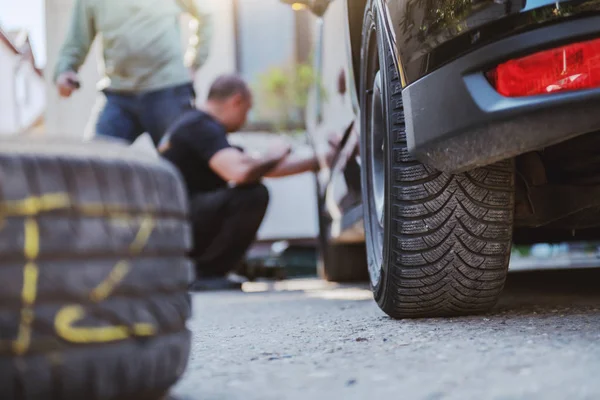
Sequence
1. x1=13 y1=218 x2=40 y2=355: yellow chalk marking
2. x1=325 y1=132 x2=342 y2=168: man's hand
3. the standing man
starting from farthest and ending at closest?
the standing man
x1=325 y1=132 x2=342 y2=168: man's hand
x1=13 y1=218 x2=40 y2=355: yellow chalk marking

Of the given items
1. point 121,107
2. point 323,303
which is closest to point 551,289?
point 323,303

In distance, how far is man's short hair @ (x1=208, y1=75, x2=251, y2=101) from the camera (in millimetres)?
4535

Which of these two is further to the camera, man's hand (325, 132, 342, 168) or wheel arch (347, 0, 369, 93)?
man's hand (325, 132, 342, 168)

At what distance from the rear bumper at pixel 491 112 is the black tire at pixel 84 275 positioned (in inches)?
27.2

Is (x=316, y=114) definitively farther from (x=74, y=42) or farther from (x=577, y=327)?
(x=577, y=327)

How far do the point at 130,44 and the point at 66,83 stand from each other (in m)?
0.41

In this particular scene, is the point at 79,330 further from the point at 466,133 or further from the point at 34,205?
the point at 466,133

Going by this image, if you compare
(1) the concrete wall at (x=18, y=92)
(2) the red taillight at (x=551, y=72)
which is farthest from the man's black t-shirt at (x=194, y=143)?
(2) the red taillight at (x=551, y=72)

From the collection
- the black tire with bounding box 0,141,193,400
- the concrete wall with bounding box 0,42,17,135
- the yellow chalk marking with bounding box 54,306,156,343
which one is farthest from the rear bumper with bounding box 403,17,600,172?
the concrete wall with bounding box 0,42,17,135

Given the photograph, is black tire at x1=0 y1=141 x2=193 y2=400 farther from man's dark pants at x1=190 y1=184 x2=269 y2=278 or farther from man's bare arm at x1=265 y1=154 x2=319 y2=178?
man's bare arm at x1=265 y1=154 x2=319 y2=178

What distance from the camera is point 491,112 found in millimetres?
1424

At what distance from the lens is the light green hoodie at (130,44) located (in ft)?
13.9

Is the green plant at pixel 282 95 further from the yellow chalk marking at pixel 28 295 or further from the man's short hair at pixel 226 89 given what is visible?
the yellow chalk marking at pixel 28 295

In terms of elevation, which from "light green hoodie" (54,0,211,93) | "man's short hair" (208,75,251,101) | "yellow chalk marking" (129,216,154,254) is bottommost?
"yellow chalk marking" (129,216,154,254)
